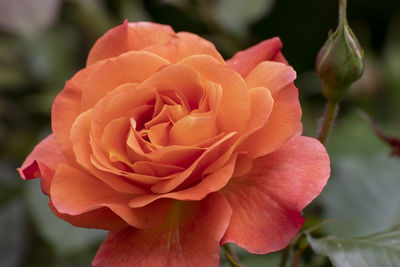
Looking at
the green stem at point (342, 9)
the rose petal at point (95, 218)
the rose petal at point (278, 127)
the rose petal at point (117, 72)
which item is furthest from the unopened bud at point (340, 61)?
the rose petal at point (95, 218)

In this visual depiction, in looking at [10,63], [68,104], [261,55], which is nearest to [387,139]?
[261,55]

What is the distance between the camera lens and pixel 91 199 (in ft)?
1.93

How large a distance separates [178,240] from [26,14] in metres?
0.82

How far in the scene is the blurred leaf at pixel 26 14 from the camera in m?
1.20

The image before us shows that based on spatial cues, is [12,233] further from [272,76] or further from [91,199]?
[272,76]

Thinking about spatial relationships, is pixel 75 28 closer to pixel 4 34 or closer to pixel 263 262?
pixel 4 34

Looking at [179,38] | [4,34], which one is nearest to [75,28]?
[4,34]

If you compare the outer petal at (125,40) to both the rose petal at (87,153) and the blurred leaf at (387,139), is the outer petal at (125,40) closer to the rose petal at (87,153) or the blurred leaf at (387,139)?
the rose petal at (87,153)

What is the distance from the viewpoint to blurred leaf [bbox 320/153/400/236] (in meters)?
1.11

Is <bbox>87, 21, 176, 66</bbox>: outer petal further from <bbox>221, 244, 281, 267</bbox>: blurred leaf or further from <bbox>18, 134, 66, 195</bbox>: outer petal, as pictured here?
<bbox>221, 244, 281, 267</bbox>: blurred leaf

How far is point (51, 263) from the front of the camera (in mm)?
1257

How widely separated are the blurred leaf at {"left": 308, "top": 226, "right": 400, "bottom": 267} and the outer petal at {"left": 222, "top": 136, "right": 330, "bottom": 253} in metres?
0.14

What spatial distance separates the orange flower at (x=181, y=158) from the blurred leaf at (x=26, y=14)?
2.04ft

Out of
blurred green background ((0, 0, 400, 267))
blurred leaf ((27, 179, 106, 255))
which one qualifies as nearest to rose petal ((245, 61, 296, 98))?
blurred green background ((0, 0, 400, 267))
